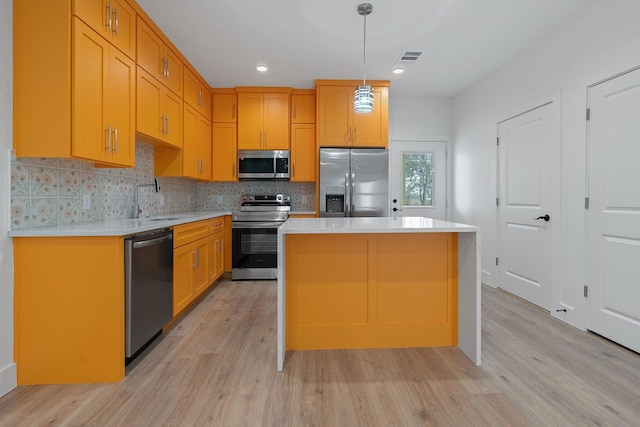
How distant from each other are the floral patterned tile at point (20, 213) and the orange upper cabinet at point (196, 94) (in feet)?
6.85

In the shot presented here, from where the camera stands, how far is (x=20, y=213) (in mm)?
1860

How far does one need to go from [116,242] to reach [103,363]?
2.39 feet

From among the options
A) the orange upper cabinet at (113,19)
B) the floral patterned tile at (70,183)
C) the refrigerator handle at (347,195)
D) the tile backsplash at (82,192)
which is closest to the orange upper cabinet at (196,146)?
the tile backsplash at (82,192)

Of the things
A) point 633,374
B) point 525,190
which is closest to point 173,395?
point 633,374

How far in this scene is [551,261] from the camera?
9.65 feet

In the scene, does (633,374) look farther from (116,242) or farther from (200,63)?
(200,63)

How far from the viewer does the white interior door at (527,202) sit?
2994 millimetres

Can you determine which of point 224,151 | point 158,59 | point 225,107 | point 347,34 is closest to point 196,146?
point 224,151

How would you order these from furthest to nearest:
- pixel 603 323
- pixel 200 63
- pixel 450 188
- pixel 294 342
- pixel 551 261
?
pixel 450 188
pixel 200 63
pixel 551 261
pixel 603 323
pixel 294 342

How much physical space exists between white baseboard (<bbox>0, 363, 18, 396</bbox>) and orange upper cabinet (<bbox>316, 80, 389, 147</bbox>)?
3492 millimetres

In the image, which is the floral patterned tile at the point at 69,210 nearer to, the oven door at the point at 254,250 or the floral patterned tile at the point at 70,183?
the floral patterned tile at the point at 70,183

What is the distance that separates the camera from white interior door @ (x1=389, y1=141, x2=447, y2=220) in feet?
15.8

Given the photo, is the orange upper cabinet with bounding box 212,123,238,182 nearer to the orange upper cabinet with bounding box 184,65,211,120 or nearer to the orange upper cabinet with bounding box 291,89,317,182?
the orange upper cabinet with bounding box 184,65,211,120

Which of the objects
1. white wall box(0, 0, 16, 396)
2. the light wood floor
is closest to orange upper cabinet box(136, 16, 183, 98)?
white wall box(0, 0, 16, 396)
